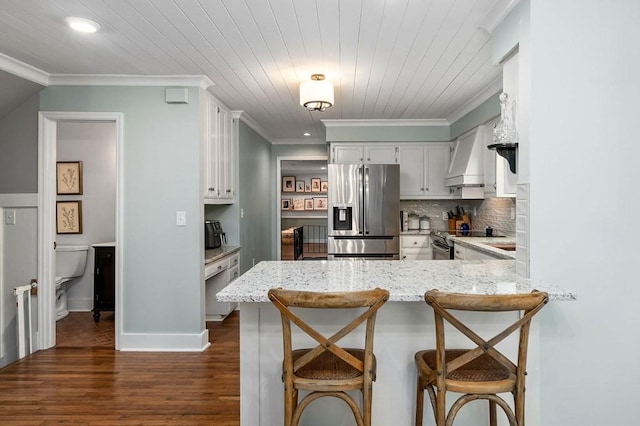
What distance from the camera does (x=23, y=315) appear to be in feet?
10.7

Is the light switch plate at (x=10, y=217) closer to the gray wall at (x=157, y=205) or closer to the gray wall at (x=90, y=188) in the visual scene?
the gray wall at (x=157, y=205)

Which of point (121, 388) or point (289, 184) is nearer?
point (121, 388)

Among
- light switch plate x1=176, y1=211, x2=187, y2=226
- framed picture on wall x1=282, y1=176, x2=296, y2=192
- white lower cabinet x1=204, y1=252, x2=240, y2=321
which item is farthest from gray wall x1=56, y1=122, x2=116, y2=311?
framed picture on wall x1=282, y1=176, x2=296, y2=192

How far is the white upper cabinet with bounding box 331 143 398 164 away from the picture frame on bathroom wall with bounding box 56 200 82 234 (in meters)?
3.17

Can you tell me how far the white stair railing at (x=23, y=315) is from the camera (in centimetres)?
323

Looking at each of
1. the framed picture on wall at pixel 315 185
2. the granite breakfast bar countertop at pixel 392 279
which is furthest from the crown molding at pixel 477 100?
the framed picture on wall at pixel 315 185

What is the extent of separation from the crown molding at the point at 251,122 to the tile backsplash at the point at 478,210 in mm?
2309

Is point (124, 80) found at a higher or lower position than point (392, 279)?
higher

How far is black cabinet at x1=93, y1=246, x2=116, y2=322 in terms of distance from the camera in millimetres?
4211

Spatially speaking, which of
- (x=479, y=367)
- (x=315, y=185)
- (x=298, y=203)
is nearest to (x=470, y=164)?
(x=479, y=367)

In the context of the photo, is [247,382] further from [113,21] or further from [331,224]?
[331,224]

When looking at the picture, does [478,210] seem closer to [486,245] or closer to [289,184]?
[486,245]

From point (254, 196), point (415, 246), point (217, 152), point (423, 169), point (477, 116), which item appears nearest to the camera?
point (217, 152)

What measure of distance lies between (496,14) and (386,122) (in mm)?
2982
